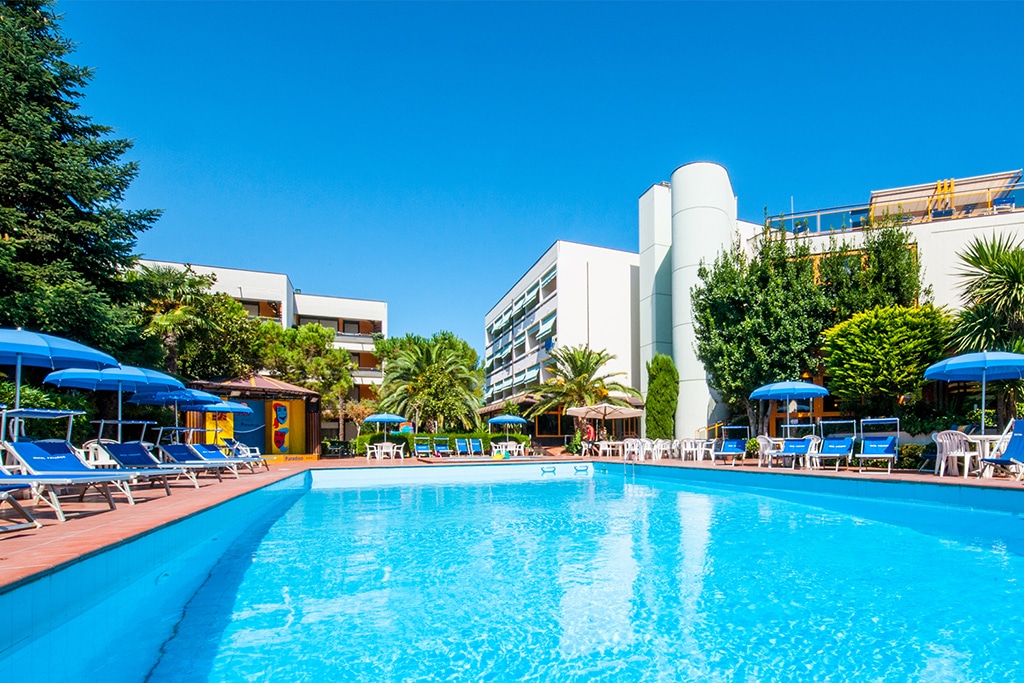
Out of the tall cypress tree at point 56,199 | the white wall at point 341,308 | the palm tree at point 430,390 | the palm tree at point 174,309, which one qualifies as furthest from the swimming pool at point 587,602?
the white wall at point 341,308

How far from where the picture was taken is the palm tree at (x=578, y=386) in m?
25.5

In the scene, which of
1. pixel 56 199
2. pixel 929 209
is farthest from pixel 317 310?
pixel 929 209

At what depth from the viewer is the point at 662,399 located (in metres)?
22.5

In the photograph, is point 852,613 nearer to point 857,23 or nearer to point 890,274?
point 857,23

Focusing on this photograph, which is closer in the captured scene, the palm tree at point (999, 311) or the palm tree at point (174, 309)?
the palm tree at point (999, 311)

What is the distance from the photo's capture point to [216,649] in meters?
3.88

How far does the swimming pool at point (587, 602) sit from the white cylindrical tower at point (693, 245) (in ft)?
42.4

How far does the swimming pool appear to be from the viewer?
3.60 metres

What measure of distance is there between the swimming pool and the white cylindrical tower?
12.9 meters

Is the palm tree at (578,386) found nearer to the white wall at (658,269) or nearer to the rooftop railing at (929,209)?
the white wall at (658,269)

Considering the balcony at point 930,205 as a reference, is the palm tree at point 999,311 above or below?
below

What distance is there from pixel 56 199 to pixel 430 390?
46.5 ft

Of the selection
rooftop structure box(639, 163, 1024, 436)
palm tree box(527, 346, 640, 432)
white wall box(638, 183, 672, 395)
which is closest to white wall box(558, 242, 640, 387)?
palm tree box(527, 346, 640, 432)

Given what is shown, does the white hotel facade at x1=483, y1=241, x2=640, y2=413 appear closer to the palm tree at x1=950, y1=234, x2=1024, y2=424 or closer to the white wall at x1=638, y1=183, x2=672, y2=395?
the white wall at x1=638, y1=183, x2=672, y2=395
